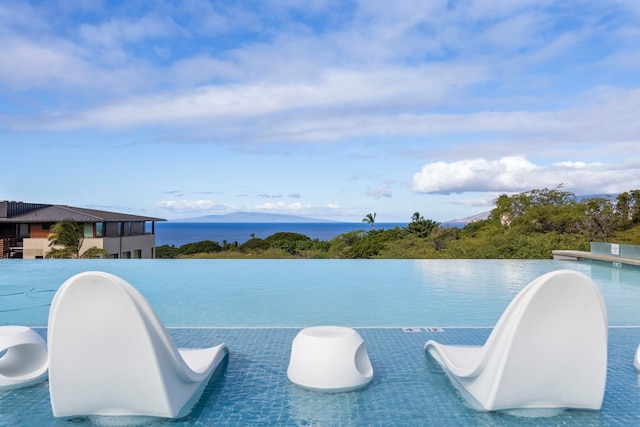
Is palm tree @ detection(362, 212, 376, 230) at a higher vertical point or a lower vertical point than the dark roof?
higher

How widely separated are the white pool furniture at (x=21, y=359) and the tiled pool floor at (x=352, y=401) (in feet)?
0.33

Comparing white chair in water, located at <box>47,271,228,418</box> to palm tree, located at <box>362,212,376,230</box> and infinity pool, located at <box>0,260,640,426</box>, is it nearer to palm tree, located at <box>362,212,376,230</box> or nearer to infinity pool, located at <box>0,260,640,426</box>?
infinity pool, located at <box>0,260,640,426</box>

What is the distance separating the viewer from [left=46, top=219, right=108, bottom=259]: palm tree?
25.0m

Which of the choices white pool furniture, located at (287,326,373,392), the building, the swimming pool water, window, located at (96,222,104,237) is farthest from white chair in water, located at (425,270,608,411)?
window, located at (96,222,104,237)

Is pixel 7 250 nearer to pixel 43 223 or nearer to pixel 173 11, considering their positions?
pixel 43 223

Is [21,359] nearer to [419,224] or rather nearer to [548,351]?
[548,351]

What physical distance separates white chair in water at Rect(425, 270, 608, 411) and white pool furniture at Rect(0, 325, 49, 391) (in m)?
3.49

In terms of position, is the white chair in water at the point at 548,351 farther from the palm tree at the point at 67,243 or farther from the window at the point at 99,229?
the window at the point at 99,229

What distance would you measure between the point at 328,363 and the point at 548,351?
164 centimetres

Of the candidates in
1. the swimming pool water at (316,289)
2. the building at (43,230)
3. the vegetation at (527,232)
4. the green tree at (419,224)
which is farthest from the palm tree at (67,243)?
the green tree at (419,224)

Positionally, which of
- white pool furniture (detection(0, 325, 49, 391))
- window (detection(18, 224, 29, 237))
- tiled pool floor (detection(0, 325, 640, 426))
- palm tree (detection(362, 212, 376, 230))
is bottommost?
tiled pool floor (detection(0, 325, 640, 426))

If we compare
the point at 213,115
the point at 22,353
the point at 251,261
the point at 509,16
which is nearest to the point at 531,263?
the point at 509,16

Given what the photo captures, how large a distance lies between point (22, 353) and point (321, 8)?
42.5 ft

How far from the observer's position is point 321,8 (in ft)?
50.5
